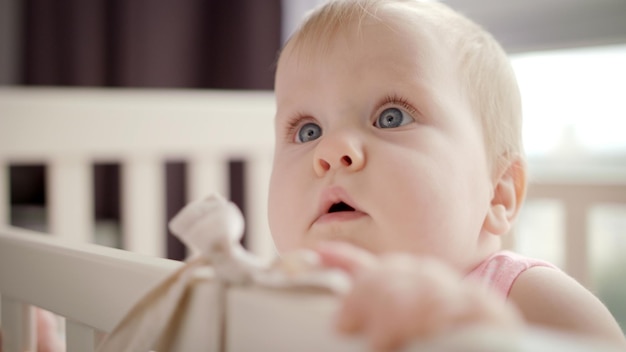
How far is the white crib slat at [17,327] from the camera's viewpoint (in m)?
0.67

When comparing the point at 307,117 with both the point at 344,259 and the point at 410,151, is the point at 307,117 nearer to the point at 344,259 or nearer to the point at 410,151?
the point at 410,151

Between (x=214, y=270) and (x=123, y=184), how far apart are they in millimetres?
1078

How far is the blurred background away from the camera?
168 centimetres

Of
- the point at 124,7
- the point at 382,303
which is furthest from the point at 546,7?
the point at 382,303

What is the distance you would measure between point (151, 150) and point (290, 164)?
73cm

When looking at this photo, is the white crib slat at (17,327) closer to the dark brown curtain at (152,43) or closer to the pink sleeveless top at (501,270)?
the pink sleeveless top at (501,270)

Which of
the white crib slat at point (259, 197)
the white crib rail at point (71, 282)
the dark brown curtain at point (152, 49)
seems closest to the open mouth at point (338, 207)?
the white crib rail at point (71, 282)

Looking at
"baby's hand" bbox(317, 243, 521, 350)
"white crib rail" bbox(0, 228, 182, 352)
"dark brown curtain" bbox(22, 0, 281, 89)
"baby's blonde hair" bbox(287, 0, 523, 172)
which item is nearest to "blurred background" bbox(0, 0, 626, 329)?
"dark brown curtain" bbox(22, 0, 281, 89)

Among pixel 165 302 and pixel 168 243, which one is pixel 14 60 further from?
pixel 165 302

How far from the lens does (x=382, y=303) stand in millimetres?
341

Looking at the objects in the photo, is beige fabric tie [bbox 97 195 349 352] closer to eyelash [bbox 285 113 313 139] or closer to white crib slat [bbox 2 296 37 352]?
white crib slat [bbox 2 296 37 352]

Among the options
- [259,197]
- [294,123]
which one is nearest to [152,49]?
[259,197]

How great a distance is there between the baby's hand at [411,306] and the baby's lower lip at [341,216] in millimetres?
325

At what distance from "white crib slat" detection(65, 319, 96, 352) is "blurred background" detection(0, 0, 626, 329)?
1.25 meters
